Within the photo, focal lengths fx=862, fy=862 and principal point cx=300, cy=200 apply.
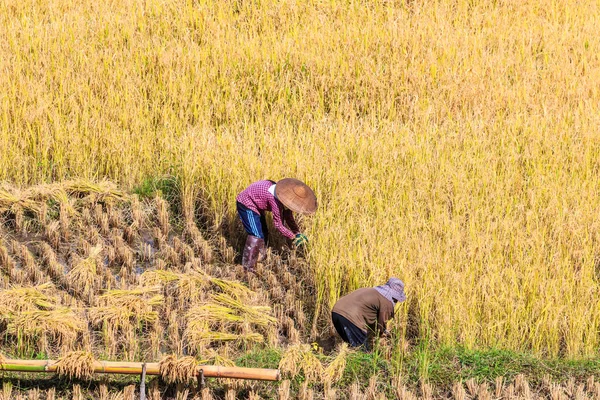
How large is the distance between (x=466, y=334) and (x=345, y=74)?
12.6 ft

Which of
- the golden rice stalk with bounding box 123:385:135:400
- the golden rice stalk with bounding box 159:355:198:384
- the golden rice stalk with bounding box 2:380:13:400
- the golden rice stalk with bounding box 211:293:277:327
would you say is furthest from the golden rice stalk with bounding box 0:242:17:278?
the golden rice stalk with bounding box 159:355:198:384

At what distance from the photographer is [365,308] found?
204 inches

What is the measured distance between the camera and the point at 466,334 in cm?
518

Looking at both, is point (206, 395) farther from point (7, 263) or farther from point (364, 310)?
point (7, 263)

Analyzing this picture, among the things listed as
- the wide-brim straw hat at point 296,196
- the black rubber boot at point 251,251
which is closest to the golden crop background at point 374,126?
the wide-brim straw hat at point 296,196

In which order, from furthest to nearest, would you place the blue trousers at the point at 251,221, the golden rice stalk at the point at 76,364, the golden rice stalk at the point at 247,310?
the blue trousers at the point at 251,221
the golden rice stalk at the point at 247,310
the golden rice stalk at the point at 76,364

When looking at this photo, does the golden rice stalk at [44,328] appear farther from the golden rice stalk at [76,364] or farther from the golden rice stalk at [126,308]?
the golden rice stalk at [76,364]

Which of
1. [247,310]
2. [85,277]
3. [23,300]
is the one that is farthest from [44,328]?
[247,310]

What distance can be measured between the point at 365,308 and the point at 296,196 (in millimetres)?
1166

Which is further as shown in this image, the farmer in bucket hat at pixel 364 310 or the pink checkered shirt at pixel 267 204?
the pink checkered shirt at pixel 267 204

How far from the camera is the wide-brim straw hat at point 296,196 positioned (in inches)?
237

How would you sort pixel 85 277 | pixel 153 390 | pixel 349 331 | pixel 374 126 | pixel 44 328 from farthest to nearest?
pixel 374 126 < pixel 85 277 < pixel 349 331 < pixel 44 328 < pixel 153 390

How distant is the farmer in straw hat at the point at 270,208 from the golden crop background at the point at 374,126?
169mm

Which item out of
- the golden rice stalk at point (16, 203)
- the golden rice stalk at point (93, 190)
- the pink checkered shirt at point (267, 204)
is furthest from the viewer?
the golden rice stalk at point (93, 190)
